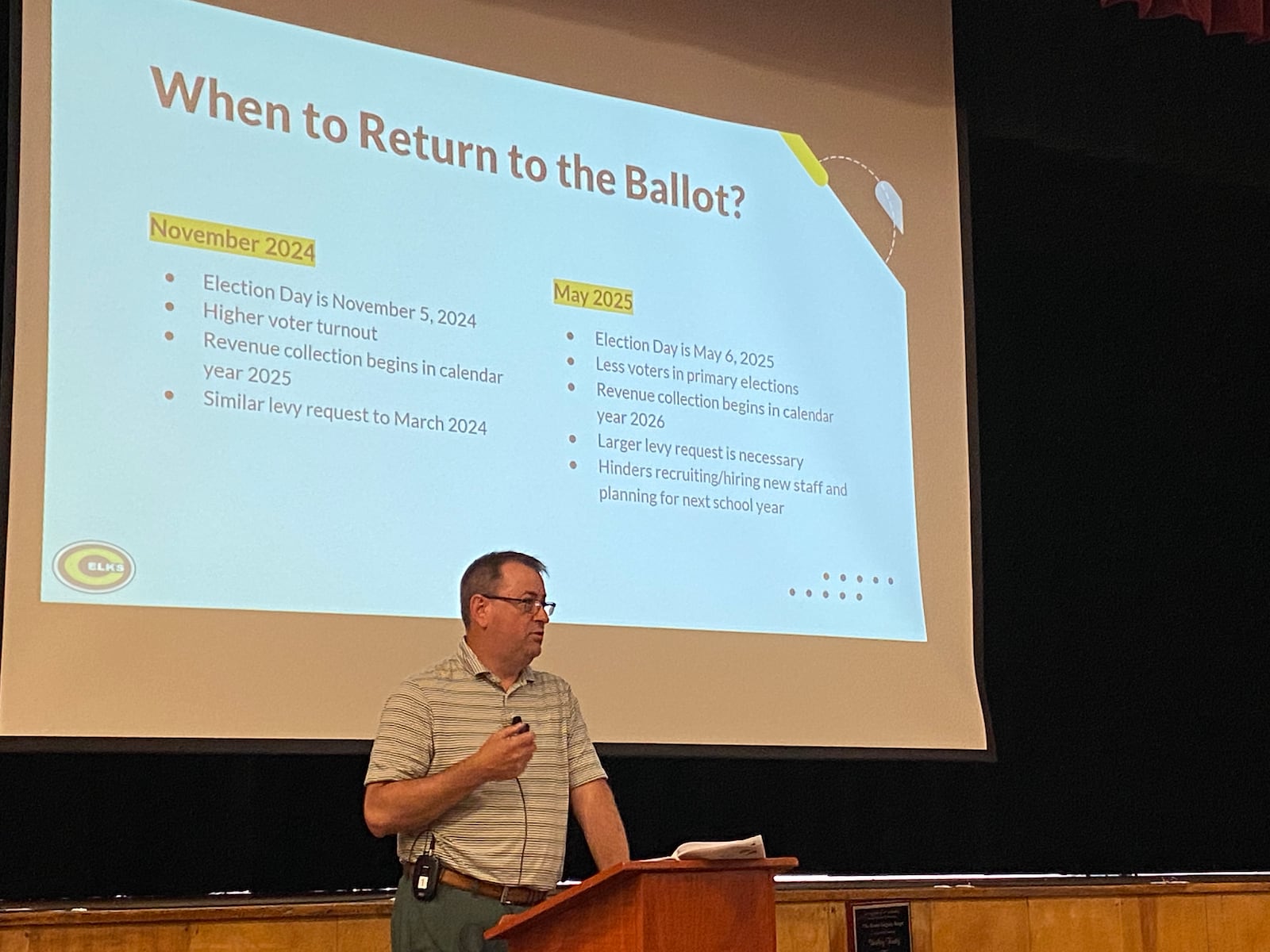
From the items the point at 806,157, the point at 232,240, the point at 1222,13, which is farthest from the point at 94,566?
the point at 1222,13

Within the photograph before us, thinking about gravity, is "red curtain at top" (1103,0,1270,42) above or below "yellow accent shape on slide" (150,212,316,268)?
above

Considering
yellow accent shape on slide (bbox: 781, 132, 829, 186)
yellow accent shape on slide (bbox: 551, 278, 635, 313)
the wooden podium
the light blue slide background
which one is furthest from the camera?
yellow accent shape on slide (bbox: 781, 132, 829, 186)

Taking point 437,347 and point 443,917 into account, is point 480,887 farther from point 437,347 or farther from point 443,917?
point 437,347

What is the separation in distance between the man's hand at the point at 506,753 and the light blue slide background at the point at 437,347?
86cm

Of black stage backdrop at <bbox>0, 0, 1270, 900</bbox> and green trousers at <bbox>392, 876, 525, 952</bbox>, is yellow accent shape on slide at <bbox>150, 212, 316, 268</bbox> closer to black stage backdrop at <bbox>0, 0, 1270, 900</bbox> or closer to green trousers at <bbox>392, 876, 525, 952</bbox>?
green trousers at <bbox>392, 876, 525, 952</bbox>

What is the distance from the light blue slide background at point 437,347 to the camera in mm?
3141

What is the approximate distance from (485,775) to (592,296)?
148 centimetres

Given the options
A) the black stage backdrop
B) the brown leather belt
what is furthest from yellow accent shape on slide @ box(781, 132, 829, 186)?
the brown leather belt

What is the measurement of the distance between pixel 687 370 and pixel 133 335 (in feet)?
4.19

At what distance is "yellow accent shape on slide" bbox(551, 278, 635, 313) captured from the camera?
3658 millimetres

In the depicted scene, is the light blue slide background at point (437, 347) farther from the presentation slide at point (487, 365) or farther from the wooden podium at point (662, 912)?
the wooden podium at point (662, 912)

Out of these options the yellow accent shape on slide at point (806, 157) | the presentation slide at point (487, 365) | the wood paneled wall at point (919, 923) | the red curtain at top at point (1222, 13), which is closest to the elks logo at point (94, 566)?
the presentation slide at point (487, 365)

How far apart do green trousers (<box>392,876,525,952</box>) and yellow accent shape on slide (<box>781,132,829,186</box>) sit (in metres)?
2.18

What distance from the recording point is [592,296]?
3.70m
